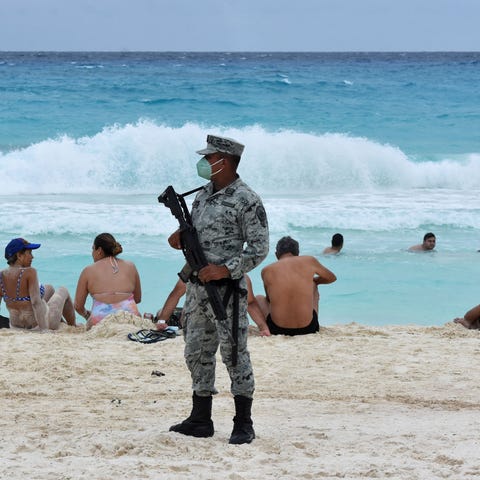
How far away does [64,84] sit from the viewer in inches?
1629

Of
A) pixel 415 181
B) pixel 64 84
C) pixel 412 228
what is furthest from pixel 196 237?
pixel 64 84

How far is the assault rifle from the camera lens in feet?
14.4

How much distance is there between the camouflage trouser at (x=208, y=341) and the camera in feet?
14.6

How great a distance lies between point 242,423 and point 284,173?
16787 millimetres

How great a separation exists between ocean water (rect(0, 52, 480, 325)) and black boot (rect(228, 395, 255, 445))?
509 centimetres

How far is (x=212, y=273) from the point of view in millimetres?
4348

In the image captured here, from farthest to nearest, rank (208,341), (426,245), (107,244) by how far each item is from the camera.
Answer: (426,245), (107,244), (208,341)

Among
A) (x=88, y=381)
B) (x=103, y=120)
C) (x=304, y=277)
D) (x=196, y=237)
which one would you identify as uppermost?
(x=103, y=120)

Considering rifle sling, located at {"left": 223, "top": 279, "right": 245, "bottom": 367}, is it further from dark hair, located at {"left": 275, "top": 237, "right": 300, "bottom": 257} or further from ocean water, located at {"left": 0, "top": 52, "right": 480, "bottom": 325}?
ocean water, located at {"left": 0, "top": 52, "right": 480, "bottom": 325}

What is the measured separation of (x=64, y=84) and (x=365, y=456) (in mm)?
38762

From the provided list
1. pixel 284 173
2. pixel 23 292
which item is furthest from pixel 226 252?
pixel 284 173

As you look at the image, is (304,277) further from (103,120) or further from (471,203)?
(103,120)

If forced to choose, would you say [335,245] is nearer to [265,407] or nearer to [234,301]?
[265,407]

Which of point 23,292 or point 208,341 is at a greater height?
point 208,341
